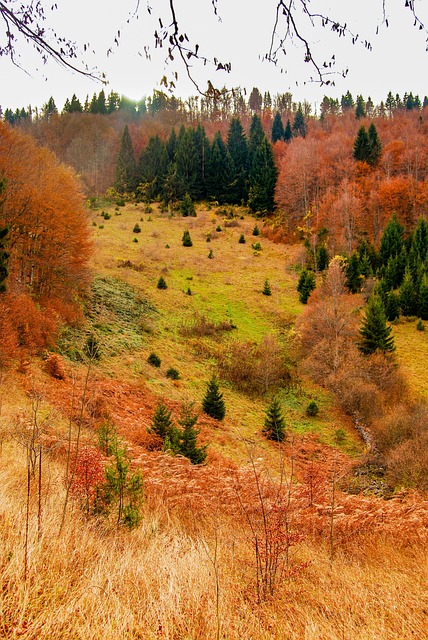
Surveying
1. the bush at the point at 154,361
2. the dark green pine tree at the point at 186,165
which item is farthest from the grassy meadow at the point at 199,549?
the dark green pine tree at the point at 186,165

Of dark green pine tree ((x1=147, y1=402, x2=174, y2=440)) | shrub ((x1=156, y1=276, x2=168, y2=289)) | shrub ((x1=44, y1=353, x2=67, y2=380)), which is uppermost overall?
shrub ((x1=156, y1=276, x2=168, y2=289))

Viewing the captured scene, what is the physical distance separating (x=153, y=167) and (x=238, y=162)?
15.1 meters

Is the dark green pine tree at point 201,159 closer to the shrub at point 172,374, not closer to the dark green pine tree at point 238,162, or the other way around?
the dark green pine tree at point 238,162

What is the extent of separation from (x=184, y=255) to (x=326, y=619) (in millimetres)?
36811

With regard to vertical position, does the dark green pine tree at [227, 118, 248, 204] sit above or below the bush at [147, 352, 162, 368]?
above

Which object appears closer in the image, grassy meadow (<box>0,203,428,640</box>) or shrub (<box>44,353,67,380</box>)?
grassy meadow (<box>0,203,428,640</box>)

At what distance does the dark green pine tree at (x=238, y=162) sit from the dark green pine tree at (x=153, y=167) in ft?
39.0

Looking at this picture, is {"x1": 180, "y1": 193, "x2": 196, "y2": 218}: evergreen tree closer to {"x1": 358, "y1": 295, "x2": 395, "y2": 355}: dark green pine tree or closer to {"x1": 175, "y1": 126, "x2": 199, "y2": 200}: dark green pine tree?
{"x1": 175, "y1": 126, "x2": 199, "y2": 200}: dark green pine tree

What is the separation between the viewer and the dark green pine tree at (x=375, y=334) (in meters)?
21.9

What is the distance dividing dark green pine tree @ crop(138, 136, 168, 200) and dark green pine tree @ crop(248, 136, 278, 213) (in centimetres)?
1519

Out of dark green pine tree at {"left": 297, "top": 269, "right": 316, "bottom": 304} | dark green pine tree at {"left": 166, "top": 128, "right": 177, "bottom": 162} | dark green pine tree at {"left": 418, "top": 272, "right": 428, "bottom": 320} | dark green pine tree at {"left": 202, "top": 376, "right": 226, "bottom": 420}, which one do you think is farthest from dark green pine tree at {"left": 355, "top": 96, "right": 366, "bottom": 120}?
dark green pine tree at {"left": 202, "top": 376, "right": 226, "bottom": 420}

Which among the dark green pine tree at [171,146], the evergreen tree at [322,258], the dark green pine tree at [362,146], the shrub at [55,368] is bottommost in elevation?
the shrub at [55,368]

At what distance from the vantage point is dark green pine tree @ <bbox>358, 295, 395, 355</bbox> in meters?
21.9

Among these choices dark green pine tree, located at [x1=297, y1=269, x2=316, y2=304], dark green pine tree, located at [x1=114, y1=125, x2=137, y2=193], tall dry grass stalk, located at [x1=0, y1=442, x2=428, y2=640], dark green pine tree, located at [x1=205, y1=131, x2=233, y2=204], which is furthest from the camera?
dark green pine tree, located at [x1=114, y1=125, x2=137, y2=193]
